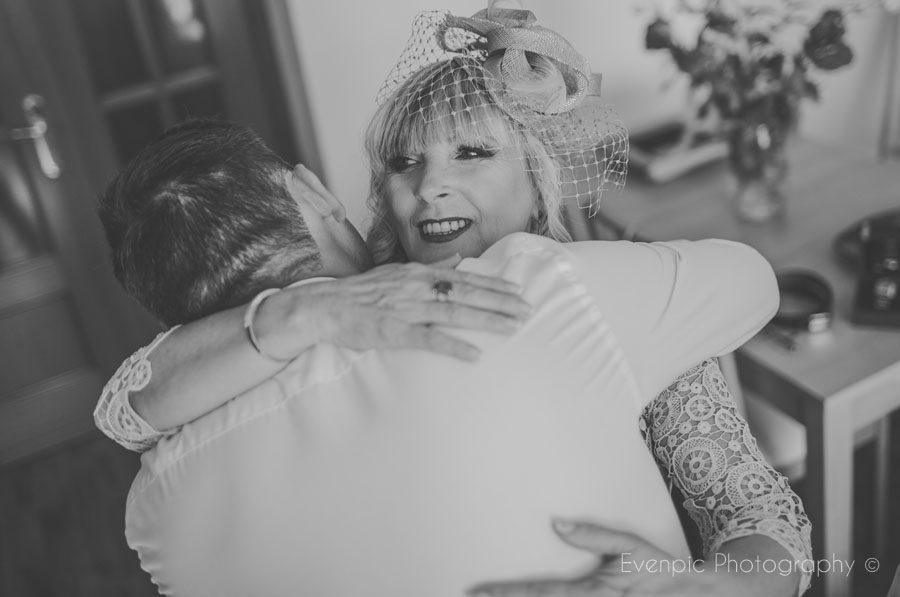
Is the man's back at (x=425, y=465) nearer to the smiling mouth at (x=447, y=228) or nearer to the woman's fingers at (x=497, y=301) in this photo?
the woman's fingers at (x=497, y=301)

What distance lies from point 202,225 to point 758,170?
1.51 m

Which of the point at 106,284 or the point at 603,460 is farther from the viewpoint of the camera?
the point at 106,284

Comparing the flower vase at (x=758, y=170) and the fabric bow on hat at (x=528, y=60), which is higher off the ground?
the fabric bow on hat at (x=528, y=60)

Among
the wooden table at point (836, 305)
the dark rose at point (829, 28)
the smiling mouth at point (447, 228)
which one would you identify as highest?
the dark rose at point (829, 28)

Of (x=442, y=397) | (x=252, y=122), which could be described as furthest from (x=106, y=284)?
(x=442, y=397)

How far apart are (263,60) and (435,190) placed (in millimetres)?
1831

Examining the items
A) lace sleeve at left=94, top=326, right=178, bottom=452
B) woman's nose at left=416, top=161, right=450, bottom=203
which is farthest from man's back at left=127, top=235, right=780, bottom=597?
woman's nose at left=416, top=161, right=450, bottom=203

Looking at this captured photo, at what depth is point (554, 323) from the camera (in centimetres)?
75

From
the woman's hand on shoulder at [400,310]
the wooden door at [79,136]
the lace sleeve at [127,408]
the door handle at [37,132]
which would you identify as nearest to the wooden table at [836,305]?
the woman's hand on shoulder at [400,310]

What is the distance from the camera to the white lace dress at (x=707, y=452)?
952mm

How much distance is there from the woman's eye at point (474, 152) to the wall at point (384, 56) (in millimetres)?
1227

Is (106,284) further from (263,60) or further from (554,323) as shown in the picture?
(554,323)

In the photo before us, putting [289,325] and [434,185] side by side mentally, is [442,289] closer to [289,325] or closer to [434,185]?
[289,325]

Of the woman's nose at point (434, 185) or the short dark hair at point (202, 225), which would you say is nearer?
the short dark hair at point (202, 225)
